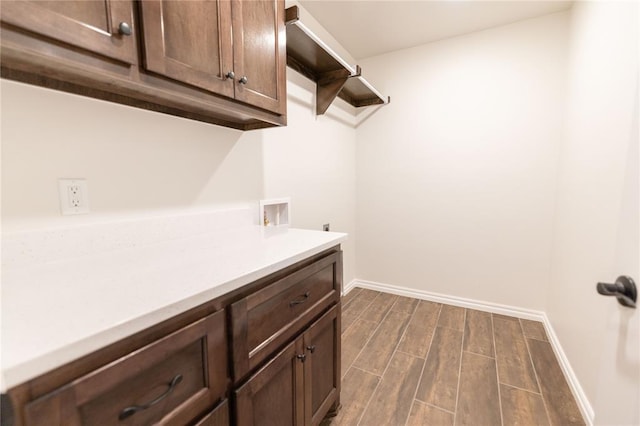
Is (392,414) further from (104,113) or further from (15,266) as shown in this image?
(104,113)

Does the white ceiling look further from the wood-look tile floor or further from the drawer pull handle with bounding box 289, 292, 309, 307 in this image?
the wood-look tile floor

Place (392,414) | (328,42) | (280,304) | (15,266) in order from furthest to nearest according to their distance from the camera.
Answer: (328,42) → (392,414) → (280,304) → (15,266)

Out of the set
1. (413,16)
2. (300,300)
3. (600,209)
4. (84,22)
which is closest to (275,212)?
(300,300)

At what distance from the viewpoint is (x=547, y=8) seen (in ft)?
6.87

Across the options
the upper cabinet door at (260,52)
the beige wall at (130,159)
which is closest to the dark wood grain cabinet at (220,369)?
the beige wall at (130,159)

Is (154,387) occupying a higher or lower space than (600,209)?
lower

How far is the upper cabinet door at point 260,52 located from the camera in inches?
43.0

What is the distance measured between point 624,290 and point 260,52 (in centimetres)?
140

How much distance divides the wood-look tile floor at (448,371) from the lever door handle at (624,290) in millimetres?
1109

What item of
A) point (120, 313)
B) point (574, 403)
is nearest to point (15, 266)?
point (120, 313)

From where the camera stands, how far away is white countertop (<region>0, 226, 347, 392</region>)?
17.7 inches

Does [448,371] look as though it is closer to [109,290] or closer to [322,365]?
[322,365]

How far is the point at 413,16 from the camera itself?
85.4 inches

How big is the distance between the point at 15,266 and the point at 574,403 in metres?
2.48
